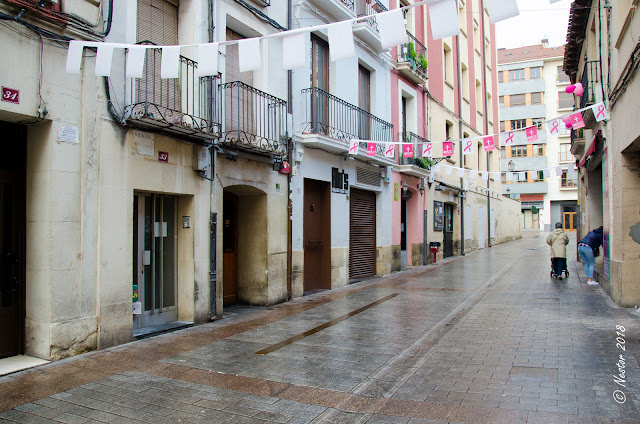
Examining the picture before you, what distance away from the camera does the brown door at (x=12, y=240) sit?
19.3 ft

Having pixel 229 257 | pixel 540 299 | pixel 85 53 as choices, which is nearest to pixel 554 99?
pixel 540 299

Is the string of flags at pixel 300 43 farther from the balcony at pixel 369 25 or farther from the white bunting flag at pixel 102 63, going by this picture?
the balcony at pixel 369 25

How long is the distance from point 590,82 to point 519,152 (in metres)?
37.5

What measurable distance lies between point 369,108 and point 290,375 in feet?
35.3

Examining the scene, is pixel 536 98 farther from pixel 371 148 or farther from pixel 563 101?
pixel 371 148

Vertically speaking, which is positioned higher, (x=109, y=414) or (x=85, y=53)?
(x=85, y=53)

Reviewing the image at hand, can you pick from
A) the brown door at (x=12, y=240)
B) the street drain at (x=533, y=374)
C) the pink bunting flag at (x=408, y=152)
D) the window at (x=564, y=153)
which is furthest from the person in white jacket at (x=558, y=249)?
the window at (x=564, y=153)

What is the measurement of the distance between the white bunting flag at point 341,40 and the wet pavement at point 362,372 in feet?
12.2

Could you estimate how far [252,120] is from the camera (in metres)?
9.51

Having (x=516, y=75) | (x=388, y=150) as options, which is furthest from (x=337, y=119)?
(x=516, y=75)

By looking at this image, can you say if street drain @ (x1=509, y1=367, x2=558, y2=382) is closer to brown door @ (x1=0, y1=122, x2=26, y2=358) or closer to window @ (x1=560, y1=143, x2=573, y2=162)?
brown door @ (x1=0, y1=122, x2=26, y2=358)

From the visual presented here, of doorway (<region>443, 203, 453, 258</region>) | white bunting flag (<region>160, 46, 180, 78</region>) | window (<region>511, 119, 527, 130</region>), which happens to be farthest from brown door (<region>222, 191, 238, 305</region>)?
window (<region>511, 119, 527, 130</region>)

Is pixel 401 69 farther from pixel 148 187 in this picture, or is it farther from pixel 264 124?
pixel 148 187

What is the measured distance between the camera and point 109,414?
4.17 meters
